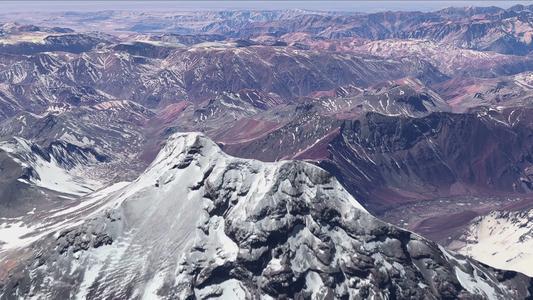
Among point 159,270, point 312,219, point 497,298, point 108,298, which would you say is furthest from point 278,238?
point 497,298

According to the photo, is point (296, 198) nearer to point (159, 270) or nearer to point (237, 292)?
point (237, 292)

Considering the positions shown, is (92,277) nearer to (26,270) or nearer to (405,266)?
(26,270)

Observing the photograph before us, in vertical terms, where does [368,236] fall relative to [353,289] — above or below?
above

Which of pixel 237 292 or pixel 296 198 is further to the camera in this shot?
pixel 296 198

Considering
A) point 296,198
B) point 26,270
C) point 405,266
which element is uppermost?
point 296,198

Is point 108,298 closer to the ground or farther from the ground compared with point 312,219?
closer to the ground

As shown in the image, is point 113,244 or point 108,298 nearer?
point 108,298

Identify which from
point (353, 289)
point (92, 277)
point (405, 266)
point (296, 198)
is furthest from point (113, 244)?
point (405, 266)
